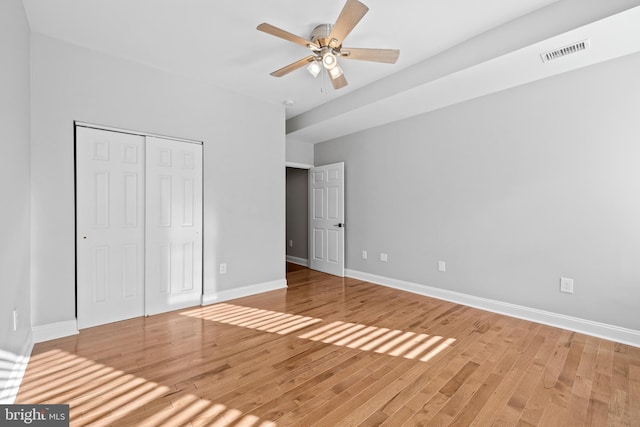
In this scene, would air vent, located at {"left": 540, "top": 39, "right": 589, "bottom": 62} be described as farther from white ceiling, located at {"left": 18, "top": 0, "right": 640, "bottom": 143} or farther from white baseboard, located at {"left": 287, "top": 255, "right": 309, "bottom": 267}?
white baseboard, located at {"left": 287, "top": 255, "right": 309, "bottom": 267}

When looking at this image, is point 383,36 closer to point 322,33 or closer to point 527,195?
point 322,33

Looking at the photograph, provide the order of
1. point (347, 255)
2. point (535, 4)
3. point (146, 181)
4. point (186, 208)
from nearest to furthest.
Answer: point (535, 4) → point (146, 181) → point (186, 208) → point (347, 255)

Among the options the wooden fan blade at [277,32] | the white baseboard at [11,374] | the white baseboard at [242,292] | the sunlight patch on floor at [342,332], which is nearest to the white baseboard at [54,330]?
the white baseboard at [11,374]

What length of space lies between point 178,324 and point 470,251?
11.6 ft

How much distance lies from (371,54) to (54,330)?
385 cm

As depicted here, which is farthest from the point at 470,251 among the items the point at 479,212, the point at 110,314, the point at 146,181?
the point at 110,314

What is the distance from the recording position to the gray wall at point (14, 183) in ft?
5.66

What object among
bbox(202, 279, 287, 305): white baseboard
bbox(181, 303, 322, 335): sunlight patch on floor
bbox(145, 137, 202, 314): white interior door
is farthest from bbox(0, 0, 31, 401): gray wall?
bbox(202, 279, 287, 305): white baseboard

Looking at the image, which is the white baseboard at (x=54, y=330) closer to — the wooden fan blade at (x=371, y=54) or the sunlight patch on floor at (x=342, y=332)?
the sunlight patch on floor at (x=342, y=332)

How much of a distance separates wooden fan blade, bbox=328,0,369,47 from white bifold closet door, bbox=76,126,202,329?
221 cm

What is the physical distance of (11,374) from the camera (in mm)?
1857

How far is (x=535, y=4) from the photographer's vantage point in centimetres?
236

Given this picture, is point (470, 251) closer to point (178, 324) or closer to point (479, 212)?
point (479, 212)

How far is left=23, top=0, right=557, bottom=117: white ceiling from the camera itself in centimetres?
236
